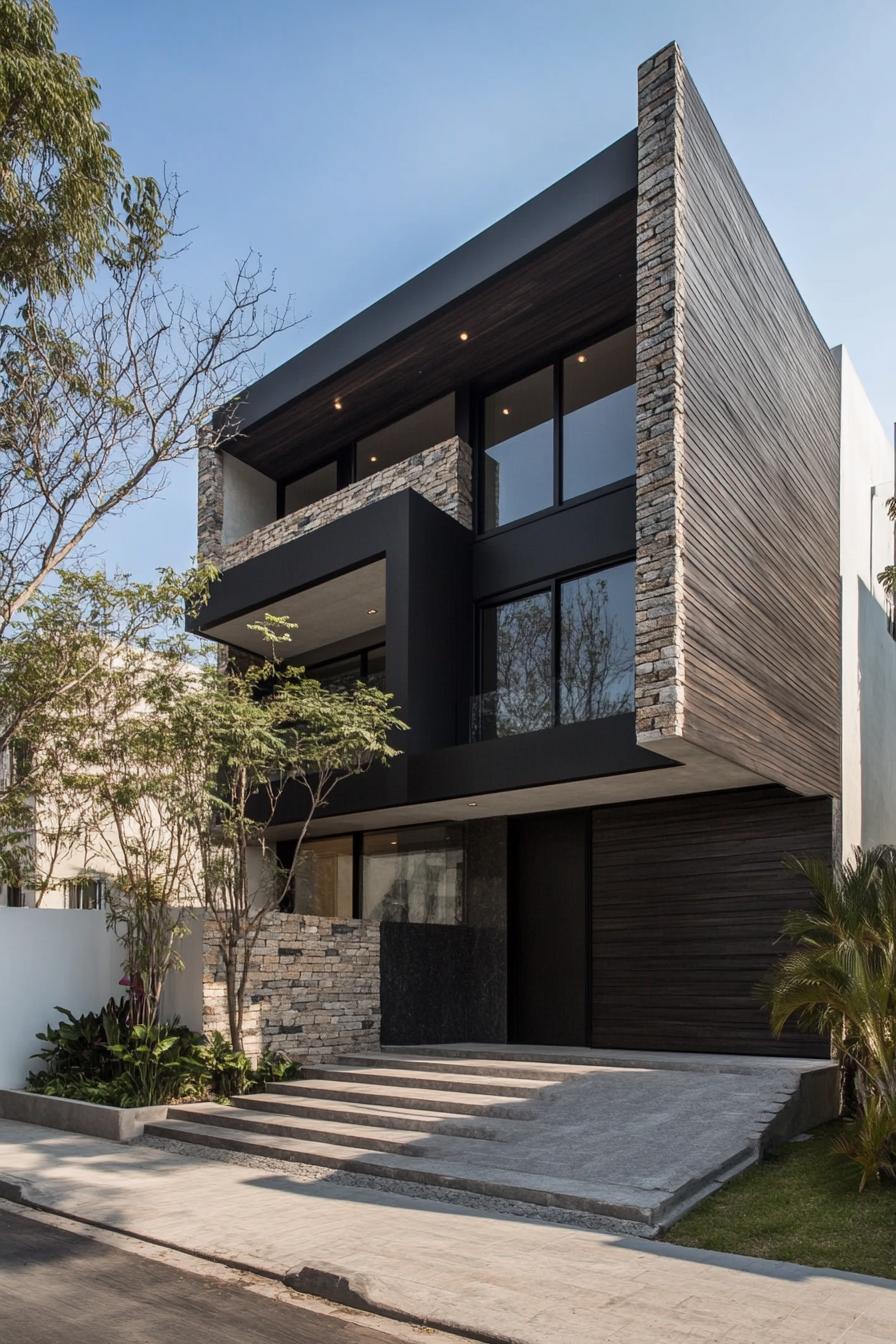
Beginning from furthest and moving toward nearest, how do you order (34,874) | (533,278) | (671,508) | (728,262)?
1. (34,874)
2. (533,278)
3. (728,262)
4. (671,508)

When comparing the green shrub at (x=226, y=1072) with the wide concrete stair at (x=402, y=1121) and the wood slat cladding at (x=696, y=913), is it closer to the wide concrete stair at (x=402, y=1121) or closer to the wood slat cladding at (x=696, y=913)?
the wide concrete stair at (x=402, y=1121)

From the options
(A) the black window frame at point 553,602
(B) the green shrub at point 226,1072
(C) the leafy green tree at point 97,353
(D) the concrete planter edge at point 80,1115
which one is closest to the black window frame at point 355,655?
(A) the black window frame at point 553,602

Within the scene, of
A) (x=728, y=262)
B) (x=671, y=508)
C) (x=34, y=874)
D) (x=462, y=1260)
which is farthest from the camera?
(x=34, y=874)

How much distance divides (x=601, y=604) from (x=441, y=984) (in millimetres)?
5397

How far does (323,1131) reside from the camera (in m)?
9.41

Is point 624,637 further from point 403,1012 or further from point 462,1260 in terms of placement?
point 462,1260

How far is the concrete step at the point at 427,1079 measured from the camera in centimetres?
1033

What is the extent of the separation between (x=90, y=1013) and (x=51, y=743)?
124 inches

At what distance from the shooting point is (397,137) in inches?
424

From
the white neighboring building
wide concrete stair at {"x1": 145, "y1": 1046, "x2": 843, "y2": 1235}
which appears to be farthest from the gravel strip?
the white neighboring building

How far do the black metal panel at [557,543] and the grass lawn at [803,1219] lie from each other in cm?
693

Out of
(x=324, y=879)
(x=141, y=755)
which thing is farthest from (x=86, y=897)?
(x=141, y=755)

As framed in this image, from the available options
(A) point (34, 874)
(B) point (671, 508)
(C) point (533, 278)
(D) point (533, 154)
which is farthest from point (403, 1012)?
(D) point (533, 154)

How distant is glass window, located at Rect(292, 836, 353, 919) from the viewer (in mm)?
16234
